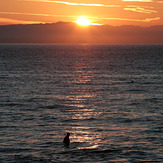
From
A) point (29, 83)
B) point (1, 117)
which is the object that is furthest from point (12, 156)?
point (29, 83)

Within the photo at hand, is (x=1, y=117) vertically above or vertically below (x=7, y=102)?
below

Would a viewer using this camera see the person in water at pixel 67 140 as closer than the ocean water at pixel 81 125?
No

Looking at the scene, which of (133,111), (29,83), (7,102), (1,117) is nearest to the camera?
(1,117)

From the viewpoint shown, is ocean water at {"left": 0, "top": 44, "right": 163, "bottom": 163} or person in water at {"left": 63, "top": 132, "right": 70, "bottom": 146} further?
person in water at {"left": 63, "top": 132, "right": 70, "bottom": 146}

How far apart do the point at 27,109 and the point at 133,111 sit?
1198cm

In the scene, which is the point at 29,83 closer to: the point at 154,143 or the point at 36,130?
the point at 36,130

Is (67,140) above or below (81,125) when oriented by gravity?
below

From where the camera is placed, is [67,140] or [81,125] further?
[81,125]

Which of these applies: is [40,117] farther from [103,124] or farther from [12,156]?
[12,156]

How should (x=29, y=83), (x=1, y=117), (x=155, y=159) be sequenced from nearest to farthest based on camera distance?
(x=155, y=159) < (x=1, y=117) < (x=29, y=83)

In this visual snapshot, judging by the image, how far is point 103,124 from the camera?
3678cm

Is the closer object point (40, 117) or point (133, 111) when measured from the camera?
point (40, 117)

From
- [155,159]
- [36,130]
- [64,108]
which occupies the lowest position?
[155,159]

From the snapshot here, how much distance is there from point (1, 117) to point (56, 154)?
524 inches
